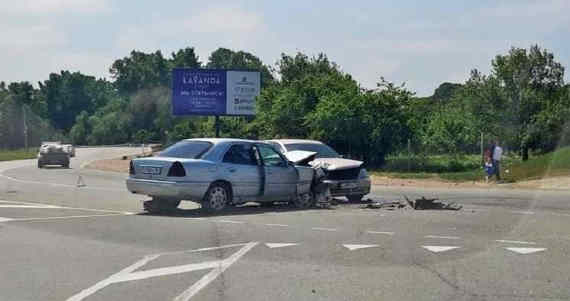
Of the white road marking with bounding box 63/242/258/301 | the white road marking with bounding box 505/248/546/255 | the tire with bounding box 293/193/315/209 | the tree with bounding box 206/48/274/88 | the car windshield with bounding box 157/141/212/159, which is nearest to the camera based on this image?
the white road marking with bounding box 63/242/258/301

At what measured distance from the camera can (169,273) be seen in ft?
29.5

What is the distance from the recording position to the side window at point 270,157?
16.9 metres

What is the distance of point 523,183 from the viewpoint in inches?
1093

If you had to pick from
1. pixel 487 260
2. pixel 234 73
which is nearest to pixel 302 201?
pixel 487 260

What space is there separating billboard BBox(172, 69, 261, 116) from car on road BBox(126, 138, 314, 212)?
2354 cm

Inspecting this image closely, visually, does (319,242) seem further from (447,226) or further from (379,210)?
(379,210)

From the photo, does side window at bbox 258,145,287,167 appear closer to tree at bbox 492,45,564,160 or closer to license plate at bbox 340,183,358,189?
license plate at bbox 340,183,358,189

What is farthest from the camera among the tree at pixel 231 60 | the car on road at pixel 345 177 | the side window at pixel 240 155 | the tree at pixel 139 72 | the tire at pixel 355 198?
the tree at pixel 139 72

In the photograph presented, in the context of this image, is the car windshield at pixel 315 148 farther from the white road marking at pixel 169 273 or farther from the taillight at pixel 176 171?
the white road marking at pixel 169 273

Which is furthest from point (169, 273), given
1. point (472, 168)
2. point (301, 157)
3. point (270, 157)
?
point (472, 168)

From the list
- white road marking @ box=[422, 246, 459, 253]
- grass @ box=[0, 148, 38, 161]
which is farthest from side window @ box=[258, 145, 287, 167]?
grass @ box=[0, 148, 38, 161]

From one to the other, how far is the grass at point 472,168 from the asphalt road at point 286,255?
47.1 feet

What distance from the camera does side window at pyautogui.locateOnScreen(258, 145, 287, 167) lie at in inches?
667

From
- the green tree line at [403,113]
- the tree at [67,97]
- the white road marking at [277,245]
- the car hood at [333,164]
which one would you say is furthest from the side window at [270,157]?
the tree at [67,97]
